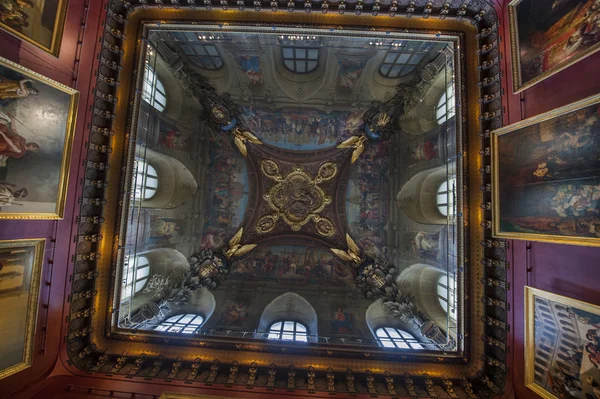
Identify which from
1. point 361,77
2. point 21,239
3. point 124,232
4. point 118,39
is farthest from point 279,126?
point 21,239

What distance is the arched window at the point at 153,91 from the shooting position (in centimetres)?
1005

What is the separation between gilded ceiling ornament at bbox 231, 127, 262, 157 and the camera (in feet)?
43.2

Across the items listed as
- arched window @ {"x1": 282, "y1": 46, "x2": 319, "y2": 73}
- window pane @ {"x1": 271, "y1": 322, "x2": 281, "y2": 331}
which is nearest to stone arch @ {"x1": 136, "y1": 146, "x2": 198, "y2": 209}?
arched window @ {"x1": 282, "y1": 46, "x2": 319, "y2": 73}

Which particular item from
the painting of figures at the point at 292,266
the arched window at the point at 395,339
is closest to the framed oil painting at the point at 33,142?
the painting of figures at the point at 292,266

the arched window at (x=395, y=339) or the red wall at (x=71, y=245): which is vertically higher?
the red wall at (x=71, y=245)

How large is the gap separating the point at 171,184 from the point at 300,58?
27.3ft

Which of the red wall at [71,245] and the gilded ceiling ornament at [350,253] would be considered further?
the gilded ceiling ornament at [350,253]

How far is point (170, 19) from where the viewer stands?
9398 mm

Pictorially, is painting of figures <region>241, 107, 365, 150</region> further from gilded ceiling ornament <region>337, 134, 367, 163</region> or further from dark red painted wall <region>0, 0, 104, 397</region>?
dark red painted wall <region>0, 0, 104, 397</region>

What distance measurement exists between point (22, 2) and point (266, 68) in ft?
25.2

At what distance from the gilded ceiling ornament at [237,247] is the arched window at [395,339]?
7.00m

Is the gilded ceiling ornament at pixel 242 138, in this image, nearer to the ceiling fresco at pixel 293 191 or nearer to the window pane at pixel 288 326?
the ceiling fresco at pixel 293 191

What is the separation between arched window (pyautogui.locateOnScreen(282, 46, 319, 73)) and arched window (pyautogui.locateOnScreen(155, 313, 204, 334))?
38.9 ft

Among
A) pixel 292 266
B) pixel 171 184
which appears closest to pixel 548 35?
pixel 292 266
